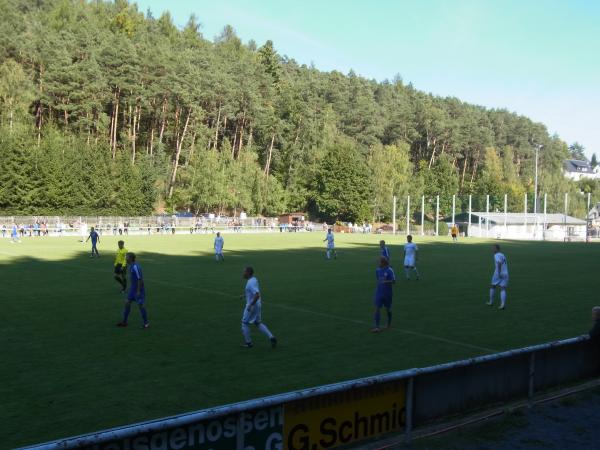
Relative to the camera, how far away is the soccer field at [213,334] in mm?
8945

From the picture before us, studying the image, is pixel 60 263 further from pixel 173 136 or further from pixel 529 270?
pixel 173 136

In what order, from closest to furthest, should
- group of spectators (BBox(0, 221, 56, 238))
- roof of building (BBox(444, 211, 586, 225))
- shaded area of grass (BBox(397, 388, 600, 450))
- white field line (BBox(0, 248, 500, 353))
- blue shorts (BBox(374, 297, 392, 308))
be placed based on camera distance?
shaded area of grass (BBox(397, 388, 600, 450)) → white field line (BBox(0, 248, 500, 353)) → blue shorts (BBox(374, 297, 392, 308)) → group of spectators (BBox(0, 221, 56, 238)) → roof of building (BBox(444, 211, 586, 225))

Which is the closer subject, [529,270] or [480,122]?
[529,270]

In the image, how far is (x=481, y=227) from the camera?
270 feet

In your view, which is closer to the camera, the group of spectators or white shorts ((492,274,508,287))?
white shorts ((492,274,508,287))

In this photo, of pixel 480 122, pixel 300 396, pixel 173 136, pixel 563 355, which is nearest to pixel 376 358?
pixel 563 355

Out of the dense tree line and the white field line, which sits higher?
the dense tree line

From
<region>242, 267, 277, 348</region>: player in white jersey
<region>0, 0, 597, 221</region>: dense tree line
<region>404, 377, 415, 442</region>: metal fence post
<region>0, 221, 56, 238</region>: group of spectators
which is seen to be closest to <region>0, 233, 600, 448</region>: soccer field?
<region>242, 267, 277, 348</region>: player in white jersey

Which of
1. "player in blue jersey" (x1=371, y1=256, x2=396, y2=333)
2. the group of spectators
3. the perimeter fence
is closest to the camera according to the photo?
the perimeter fence

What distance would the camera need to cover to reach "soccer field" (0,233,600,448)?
8.95 meters

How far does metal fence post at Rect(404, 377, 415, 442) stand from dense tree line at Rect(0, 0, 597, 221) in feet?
226

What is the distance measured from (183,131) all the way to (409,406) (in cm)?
8983

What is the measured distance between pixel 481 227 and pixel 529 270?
5362cm

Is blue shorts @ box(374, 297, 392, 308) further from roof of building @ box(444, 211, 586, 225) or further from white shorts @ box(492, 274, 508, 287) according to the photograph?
roof of building @ box(444, 211, 586, 225)
